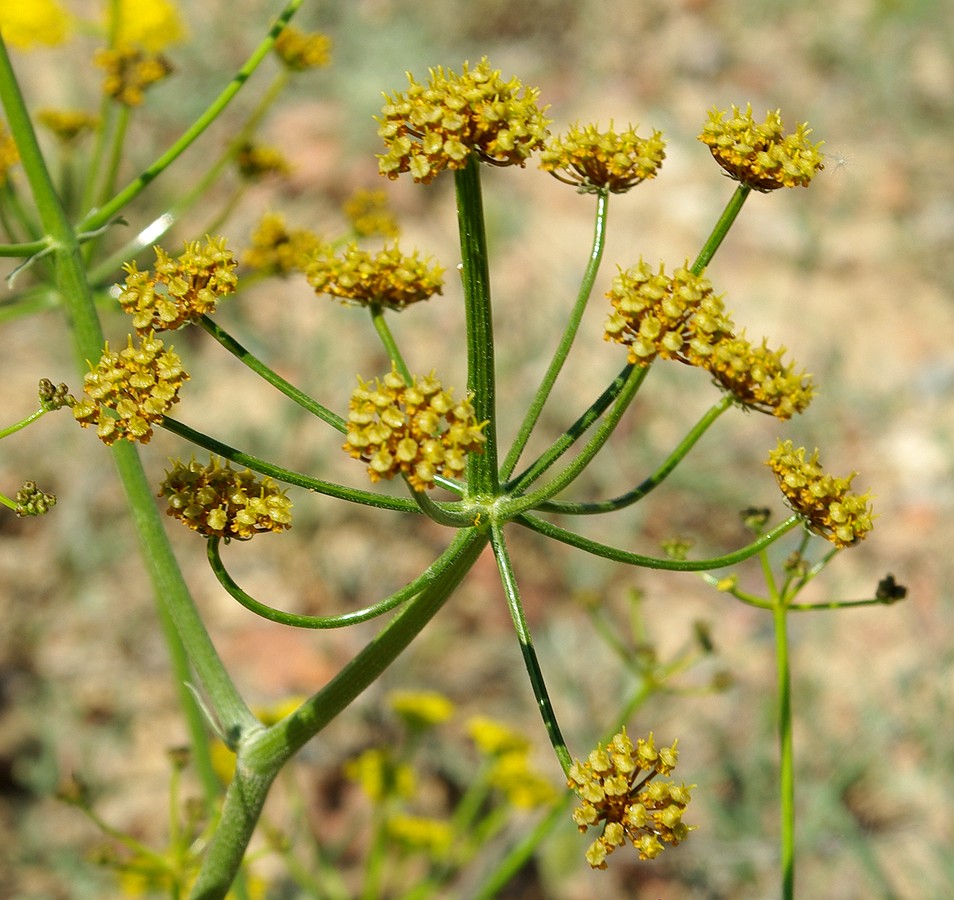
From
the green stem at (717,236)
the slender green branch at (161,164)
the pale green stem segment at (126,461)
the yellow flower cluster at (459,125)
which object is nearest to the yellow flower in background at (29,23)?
the slender green branch at (161,164)

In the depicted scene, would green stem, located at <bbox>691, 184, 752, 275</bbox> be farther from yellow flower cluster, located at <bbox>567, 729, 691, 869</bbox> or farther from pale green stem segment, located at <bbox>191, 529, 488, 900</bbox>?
yellow flower cluster, located at <bbox>567, 729, 691, 869</bbox>

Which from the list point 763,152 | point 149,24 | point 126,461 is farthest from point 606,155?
point 149,24

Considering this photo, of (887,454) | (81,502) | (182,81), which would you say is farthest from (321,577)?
(182,81)

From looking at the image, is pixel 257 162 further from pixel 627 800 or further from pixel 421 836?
pixel 627 800

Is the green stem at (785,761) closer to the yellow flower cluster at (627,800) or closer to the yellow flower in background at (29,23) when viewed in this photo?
the yellow flower cluster at (627,800)

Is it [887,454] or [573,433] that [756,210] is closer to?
[887,454]

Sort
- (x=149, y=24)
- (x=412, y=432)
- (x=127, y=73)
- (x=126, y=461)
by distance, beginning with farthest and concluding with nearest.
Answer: (x=149, y=24)
(x=127, y=73)
(x=126, y=461)
(x=412, y=432)

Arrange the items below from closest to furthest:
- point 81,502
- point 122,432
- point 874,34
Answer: point 122,432
point 81,502
point 874,34
